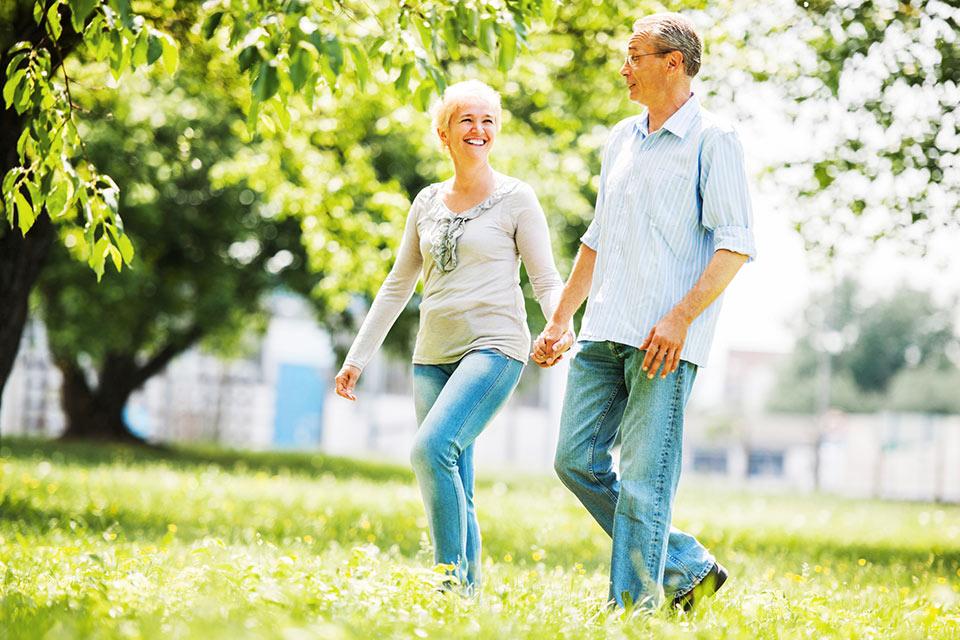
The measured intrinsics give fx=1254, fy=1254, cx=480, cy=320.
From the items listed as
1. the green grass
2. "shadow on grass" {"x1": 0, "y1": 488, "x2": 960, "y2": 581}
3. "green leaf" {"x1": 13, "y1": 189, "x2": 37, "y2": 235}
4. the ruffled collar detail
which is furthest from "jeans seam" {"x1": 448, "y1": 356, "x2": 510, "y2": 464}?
"shadow on grass" {"x1": 0, "y1": 488, "x2": 960, "y2": 581}

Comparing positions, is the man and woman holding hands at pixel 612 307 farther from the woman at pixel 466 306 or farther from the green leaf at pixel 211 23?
the green leaf at pixel 211 23

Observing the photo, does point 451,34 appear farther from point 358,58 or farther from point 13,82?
point 13,82

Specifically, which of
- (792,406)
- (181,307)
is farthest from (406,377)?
(792,406)

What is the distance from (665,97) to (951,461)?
94.4 feet

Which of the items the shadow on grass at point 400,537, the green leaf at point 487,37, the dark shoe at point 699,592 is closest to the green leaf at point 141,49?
the green leaf at point 487,37

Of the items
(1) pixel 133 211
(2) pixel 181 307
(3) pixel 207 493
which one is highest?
(1) pixel 133 211

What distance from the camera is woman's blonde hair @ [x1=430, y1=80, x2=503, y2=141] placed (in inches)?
195

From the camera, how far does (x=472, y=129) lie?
4.93 m

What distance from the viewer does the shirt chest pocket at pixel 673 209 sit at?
4.31 m

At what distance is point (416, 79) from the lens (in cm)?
453

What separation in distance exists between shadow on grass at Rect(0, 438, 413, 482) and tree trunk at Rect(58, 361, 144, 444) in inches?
37.7

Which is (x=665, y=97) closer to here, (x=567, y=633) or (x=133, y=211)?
(x=567, y=633)

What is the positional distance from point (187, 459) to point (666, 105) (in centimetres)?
1795

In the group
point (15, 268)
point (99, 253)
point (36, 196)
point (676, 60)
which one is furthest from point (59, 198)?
point (15, 268)
